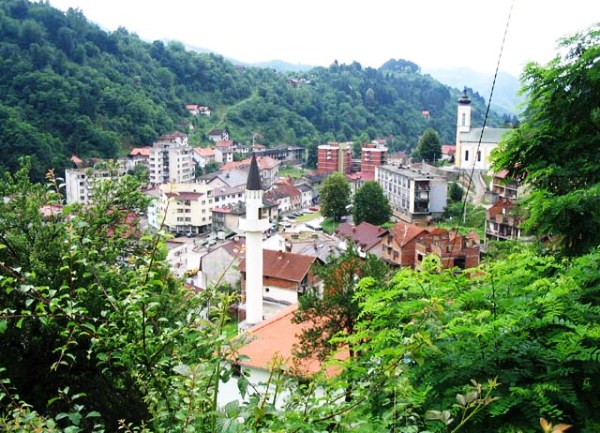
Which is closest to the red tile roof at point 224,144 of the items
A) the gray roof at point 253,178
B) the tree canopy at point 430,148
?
the tree canopy at point 430,148

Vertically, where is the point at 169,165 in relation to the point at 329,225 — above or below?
above

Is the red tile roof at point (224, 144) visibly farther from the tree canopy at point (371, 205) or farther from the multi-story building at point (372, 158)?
the tree canopy at point (371, 205)

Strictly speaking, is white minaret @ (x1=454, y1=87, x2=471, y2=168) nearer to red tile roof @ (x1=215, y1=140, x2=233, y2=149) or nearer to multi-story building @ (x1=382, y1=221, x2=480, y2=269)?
multi-story building @ (x1=382, y1=221, x2=480, y2=269)

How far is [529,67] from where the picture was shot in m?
5.54

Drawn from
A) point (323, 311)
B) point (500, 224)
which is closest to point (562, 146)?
point (323, 311)

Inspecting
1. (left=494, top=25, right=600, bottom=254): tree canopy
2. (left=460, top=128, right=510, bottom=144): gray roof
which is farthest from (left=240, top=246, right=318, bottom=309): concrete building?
(left=460, top=128, right=510, bottom=144): gray roof

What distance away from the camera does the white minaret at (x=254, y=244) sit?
52.4 feet

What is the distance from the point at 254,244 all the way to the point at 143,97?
150 feet

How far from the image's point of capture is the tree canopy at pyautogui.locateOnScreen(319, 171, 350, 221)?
35.4 m

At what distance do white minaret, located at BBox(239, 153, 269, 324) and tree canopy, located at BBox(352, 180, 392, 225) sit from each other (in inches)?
615

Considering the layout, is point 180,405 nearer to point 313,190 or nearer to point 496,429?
point 496,429

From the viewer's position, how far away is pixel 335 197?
35.5 m

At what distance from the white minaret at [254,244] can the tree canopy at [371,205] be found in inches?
615

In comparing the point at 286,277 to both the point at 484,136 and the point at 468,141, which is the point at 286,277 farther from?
the point at 468,141
